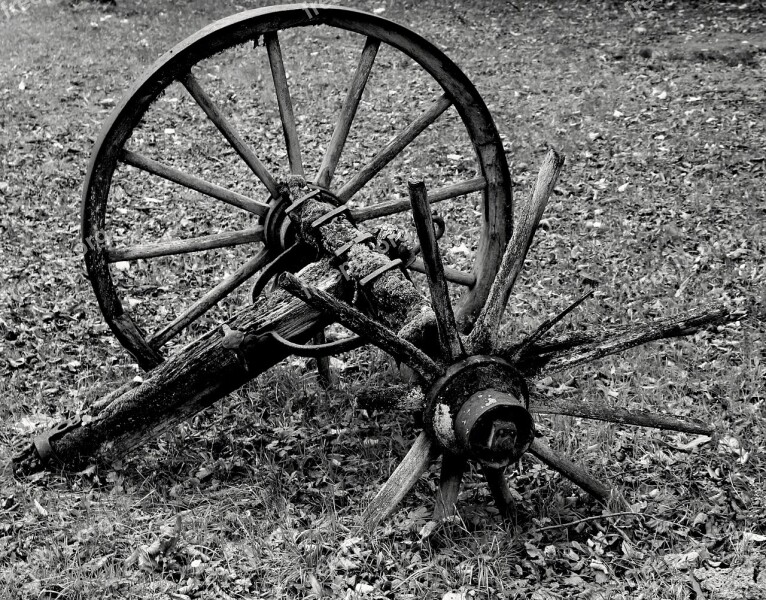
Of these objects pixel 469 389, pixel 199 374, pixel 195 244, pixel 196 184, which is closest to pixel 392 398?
pixel 469 389

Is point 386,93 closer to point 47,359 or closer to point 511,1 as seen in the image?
point 511,1

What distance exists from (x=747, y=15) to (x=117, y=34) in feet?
29.8

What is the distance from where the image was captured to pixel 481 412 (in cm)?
285

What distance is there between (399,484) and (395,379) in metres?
1.51

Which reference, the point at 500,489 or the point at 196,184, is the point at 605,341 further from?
the point at 196,184

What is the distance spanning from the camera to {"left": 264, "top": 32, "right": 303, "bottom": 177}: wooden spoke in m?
3.78

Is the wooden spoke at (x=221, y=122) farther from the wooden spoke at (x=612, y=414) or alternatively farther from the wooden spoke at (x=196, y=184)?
the wooden spoke at (x=612, y=414)

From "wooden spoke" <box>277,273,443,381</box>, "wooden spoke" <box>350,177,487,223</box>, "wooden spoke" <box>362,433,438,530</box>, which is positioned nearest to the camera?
"wooden spoke" <box>277,273,443,381</box>

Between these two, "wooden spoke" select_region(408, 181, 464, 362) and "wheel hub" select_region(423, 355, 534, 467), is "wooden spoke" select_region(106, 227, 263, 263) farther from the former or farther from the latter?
"wheel hub" select_region(423, 355, 534, 467)

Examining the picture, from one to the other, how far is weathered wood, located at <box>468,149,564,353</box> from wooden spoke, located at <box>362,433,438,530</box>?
0.44m

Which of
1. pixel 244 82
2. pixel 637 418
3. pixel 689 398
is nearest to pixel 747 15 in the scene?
pixel 244 82

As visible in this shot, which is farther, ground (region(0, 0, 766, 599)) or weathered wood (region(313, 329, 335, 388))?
weathered wood (region(313, 329, 335, 388))

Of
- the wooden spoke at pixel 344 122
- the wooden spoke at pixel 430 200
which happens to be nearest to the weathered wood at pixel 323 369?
Answer: the wooden spoke at pixel 430 200

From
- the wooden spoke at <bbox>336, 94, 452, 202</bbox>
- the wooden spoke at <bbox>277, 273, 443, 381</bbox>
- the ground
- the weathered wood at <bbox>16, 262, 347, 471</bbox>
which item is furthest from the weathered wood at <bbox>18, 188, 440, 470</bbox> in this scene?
the wooden spoke at <bbox>336, 94, 452, 202</bbox>
